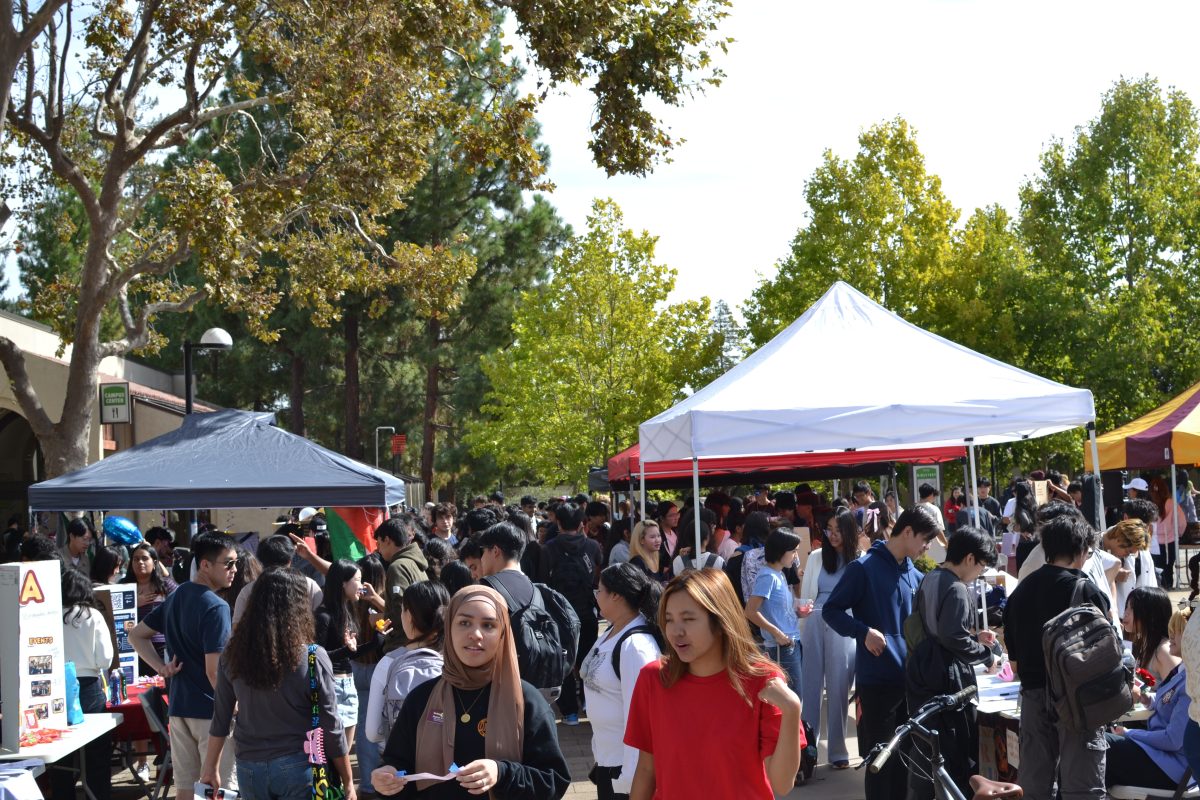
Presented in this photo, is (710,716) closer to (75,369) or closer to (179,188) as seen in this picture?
(179,188)

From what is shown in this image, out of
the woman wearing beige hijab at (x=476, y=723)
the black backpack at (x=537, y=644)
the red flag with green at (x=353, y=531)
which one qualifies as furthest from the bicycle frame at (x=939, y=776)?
the red flag with green at (x=353, y=531)

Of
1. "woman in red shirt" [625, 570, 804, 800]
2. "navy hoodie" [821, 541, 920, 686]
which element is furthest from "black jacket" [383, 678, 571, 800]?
"navy hoodie" [821, 541, 920, 686]

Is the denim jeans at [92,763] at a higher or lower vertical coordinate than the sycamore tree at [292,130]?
lower

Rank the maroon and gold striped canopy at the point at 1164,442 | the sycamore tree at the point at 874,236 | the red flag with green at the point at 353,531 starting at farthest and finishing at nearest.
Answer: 1. the sycamore tree at the point at 874,236
2. the maroon and gold striped canopy at the point at 1164,442
3. the red flag with green at the point at 353,531

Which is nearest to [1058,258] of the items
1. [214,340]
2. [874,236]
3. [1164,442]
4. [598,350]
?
[874,236]

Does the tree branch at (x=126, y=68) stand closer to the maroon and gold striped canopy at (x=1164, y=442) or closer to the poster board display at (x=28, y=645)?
the poster board display at (x=28, y=645)

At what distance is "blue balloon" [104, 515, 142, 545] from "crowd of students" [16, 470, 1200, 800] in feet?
13.5

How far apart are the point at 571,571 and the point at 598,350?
2617 centimetres

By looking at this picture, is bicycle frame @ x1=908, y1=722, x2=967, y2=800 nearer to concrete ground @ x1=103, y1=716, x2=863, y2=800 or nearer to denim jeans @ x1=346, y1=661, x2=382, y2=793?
concrete ground @ x1=103, y1=716, x2=863, y2=800

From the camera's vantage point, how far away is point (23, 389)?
52.8 ft

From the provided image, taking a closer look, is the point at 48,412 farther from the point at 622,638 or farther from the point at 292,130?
the point at 622,638

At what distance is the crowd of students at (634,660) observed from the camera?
146 inches

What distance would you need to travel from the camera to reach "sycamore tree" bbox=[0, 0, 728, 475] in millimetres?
11273

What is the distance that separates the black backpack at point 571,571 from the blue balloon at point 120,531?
6206 mm
